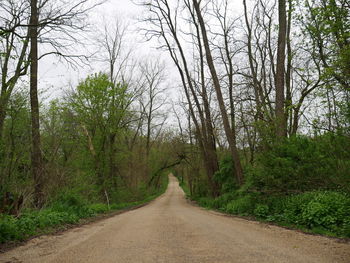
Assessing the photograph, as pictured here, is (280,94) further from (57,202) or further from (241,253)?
(57,202)

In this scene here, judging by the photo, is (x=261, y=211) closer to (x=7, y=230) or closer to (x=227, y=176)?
(x=227, y=176)

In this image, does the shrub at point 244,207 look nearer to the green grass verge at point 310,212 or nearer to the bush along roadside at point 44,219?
the green grass verge at point 310,212

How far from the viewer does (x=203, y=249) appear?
519 centimetres

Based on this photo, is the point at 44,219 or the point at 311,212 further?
the point at 44,219

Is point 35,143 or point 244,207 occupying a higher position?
point 35,143

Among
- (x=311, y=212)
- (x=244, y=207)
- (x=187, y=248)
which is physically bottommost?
(x=244, y=207)

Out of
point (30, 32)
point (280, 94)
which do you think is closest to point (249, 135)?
point (280, 94)

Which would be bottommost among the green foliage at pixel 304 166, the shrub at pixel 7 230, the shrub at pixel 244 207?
the shrub at pixel 244 207

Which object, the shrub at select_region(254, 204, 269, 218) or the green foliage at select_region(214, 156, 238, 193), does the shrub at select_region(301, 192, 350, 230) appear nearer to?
the shrub at select_region(254, 204, 269, 218)

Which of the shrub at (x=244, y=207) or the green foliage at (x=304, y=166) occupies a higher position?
the green foliage at (x=304, y=166)

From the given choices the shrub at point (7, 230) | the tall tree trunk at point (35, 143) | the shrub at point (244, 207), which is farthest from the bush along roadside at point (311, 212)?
the tall tree trunk at point (35, 143)

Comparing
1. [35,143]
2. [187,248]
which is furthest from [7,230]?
[35,143]

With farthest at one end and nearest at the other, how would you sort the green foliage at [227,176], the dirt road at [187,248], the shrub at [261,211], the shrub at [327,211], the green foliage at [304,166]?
the green foliage at [227,176]
the shrub at [261,211]
the shrub at [327,211]
the green foliage at [304,166]
the dirt road at [187,248]

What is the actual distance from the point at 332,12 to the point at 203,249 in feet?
26.2
